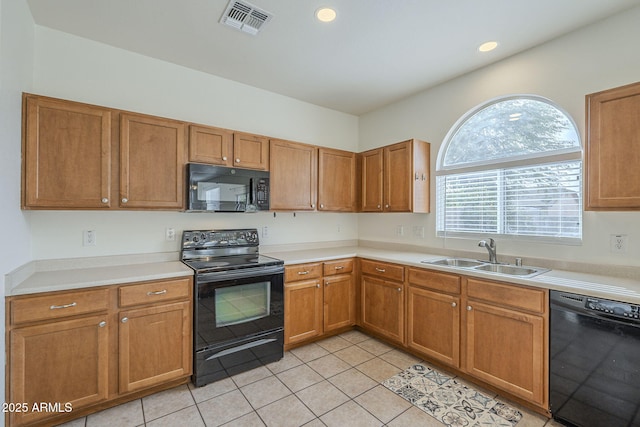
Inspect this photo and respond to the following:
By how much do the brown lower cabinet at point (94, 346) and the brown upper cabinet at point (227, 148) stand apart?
3.72 ft

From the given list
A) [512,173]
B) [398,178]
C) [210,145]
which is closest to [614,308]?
[512,173]

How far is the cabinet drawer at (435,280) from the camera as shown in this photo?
2448mm

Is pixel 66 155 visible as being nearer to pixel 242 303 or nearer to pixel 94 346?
pixel 94 346

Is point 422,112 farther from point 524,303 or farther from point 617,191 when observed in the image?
point 524,303

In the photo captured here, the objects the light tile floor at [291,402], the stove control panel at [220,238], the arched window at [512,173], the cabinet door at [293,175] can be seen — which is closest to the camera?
the light tile floor at [291,402]

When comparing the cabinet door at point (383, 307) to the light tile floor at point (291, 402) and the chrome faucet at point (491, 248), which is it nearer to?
the light tile floor at point (291, 402)

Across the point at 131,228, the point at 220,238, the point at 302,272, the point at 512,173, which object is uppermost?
the point at 512,173

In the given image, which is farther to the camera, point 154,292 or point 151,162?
point 151,162

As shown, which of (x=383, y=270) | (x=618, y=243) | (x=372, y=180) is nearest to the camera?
(x=618, y=243)

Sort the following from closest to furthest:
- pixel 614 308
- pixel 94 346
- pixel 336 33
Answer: pixel 614 308 < pixel 94 346 < pixel 336 33

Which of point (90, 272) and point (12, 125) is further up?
point (12, 125)

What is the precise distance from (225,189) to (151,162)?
63 cm

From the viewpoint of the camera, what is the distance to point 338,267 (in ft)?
10.6

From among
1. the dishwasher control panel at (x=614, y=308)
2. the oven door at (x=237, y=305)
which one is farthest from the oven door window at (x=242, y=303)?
the dishwasher control panel at (x=614, y=308)
